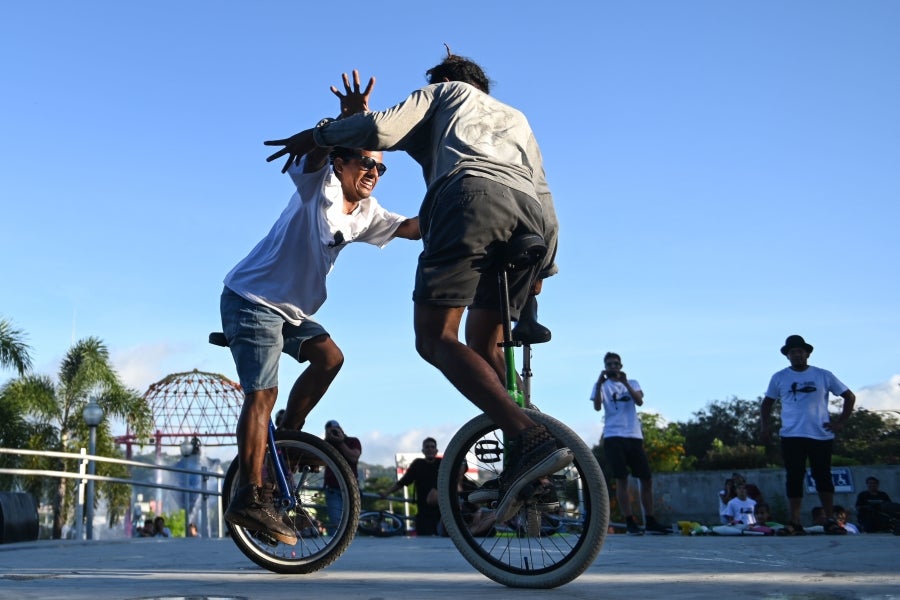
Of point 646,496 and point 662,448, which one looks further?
point 662,448

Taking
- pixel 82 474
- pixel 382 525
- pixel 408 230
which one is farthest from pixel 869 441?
pixel 408 230

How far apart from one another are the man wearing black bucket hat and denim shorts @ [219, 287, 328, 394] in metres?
6.13

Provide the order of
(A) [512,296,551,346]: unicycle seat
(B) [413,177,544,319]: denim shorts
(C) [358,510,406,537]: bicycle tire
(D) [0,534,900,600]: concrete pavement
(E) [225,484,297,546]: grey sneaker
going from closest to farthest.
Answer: (D) [0,534,900,600]: concrete pavement → (B) [413,177,544,319]: denim shorts → (A) [512,296,551,346]: unicycle seat → (E) [225,484,297,546]: grey sneaker → (C) [358,510,406,537]: bicycle tire

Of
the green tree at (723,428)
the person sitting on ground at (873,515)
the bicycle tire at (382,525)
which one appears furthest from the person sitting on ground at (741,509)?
the green tree at (723,428)

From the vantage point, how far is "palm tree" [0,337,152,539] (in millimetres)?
25750

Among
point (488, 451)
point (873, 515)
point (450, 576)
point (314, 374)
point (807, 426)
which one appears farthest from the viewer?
point (873, 515)

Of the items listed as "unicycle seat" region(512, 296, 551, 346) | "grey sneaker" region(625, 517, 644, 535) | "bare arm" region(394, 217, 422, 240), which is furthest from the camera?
"grey sneaker" region(625, 517, 644, 535)

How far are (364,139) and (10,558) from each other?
3.64 m

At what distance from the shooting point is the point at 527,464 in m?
2.82

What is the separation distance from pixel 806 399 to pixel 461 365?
665 centimetres

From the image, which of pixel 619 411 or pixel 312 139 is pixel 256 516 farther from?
pixel 619 411

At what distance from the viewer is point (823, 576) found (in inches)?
128

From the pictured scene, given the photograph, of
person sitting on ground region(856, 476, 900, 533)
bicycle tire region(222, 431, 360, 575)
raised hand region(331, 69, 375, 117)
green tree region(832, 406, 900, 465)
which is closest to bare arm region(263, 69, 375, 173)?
raised hand region(331, 69, 375, 117)

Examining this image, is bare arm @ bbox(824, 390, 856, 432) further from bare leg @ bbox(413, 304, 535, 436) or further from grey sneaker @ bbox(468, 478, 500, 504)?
bare leg @ bbox(413, 304, 535, 436)
